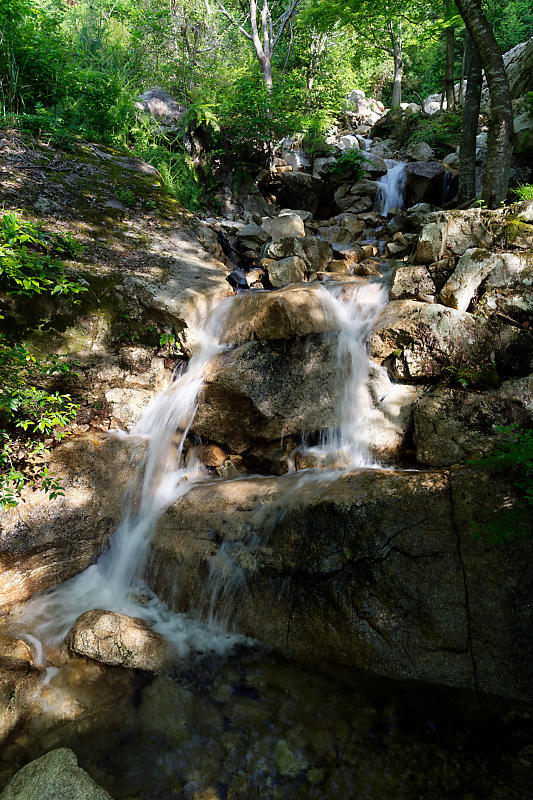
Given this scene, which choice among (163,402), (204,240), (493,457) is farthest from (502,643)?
(204,240)

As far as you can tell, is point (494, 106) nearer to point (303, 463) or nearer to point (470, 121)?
point (470, 121)

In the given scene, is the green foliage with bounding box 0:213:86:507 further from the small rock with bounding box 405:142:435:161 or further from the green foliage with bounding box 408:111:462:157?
the green foliage with bounding box 408:111:462:157

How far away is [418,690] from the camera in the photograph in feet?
9.64

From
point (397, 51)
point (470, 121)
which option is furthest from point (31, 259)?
point (397, 51)

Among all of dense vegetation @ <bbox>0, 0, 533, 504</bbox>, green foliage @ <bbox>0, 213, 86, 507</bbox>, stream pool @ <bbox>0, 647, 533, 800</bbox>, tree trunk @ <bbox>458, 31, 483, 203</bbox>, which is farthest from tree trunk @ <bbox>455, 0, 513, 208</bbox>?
stream pool @ <bbox>0, 647, 533, 800</bbox>

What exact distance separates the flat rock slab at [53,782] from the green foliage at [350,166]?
53.0ft

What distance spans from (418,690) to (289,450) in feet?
8.95

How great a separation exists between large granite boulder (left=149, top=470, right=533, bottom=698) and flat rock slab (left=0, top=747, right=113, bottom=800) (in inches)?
59.8

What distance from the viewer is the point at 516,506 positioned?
3.05 meters

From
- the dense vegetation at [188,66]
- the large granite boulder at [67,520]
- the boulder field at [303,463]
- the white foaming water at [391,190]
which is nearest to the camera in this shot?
the boulder field at [303,463]

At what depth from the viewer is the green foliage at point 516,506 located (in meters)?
2.98

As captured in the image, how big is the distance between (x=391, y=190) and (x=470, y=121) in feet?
18.2

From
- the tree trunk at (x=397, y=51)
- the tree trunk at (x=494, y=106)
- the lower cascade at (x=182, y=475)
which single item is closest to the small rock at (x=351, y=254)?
the tree trunk at (x=494, y=106)

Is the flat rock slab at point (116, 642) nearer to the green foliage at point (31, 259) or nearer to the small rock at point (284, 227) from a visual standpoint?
the green foliage at point (31, 259)
